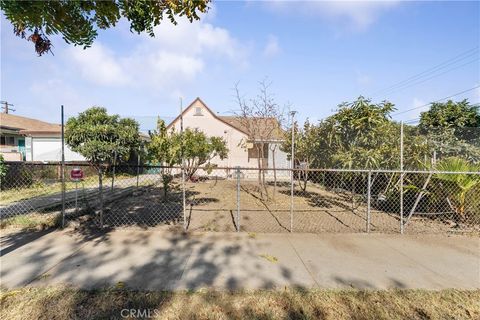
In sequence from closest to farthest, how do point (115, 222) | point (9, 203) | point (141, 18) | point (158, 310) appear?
point (158, 310), point (141, 18), point (115, 222), point (9, 203)

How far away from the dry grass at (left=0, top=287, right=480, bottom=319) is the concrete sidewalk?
22 cm

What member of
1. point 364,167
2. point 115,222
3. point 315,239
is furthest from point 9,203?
point 364,167

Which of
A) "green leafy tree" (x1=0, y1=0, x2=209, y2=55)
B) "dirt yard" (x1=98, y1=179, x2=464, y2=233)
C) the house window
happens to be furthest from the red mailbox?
the house window

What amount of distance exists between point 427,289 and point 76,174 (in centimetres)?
714

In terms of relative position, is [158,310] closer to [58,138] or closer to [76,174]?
[76,174]

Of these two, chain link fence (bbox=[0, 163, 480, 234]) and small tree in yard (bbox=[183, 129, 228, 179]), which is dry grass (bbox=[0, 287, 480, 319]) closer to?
chain link fence (bbox=[0, 163, 480, 234])

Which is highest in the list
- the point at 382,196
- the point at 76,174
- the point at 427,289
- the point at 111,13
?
the point at 111,13

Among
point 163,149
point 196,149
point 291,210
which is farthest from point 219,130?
point 291,210

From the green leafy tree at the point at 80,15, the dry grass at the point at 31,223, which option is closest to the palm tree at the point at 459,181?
the green leafy tree at the point at 80,15

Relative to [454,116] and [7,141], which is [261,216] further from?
[7,141]

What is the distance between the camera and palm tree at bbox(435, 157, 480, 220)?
6.16 metres

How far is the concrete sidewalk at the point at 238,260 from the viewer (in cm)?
354

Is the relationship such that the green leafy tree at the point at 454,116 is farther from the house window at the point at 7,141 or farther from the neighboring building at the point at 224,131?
the house window at the point at 7,141

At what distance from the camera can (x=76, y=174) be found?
6.51 meters
